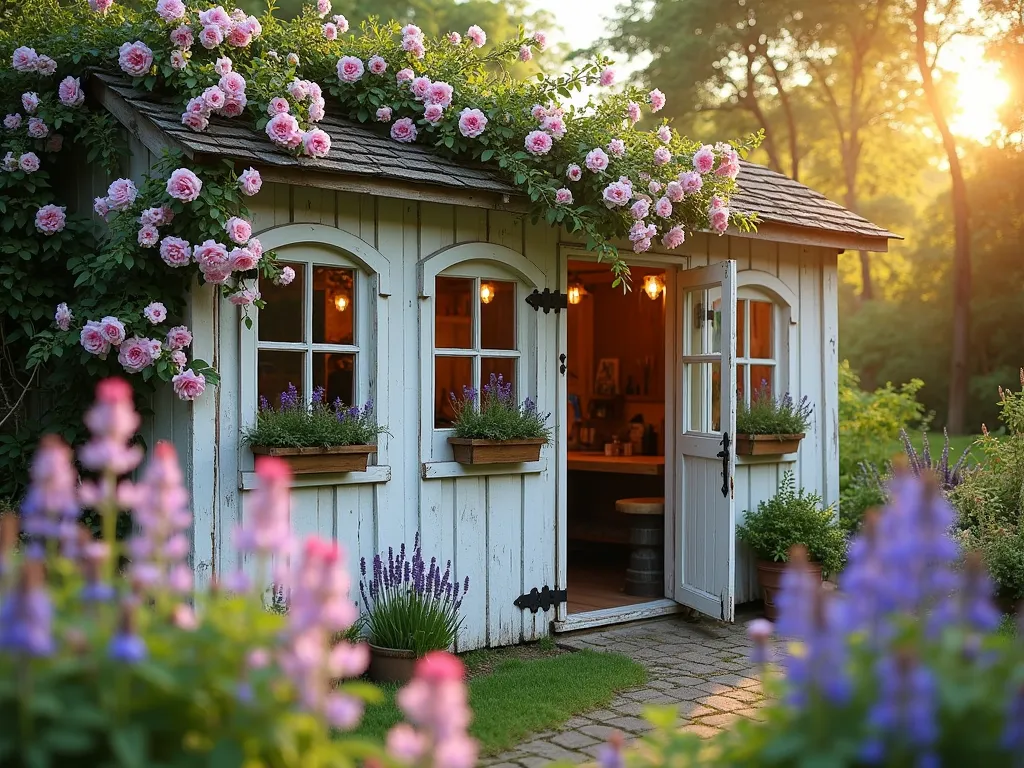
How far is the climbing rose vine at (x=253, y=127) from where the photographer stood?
5332 mm

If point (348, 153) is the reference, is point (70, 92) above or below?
above

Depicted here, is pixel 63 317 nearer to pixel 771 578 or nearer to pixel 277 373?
pixel 277 373

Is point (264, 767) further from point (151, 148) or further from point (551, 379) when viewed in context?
point (551, 379)


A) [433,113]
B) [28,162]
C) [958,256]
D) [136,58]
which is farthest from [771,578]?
[958,256]

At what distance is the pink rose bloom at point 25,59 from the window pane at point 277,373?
79.1 inches

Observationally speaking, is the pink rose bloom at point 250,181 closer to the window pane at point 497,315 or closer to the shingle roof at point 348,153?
the shingle roof at point 348,153

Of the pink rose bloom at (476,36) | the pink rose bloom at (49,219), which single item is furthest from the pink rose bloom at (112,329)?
the pink rose bloom at (476,36)

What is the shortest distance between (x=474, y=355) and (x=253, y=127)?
1875 mm

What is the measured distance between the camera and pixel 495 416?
6.54 metres

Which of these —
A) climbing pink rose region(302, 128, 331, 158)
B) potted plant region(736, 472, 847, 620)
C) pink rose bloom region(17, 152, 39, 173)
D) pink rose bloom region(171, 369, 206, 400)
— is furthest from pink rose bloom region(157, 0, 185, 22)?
potted plant region(736, 472, 847, 620)

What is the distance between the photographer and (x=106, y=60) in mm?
6059

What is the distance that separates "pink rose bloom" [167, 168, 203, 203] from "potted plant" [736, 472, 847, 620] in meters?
4.58

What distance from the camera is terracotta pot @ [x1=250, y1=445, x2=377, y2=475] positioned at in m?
5.62

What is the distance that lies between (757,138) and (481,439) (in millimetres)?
2572
